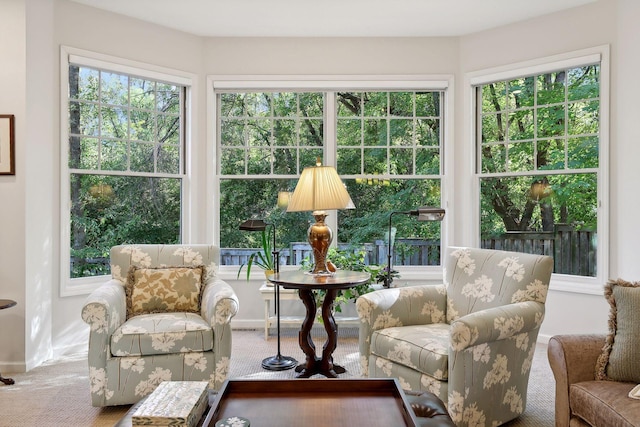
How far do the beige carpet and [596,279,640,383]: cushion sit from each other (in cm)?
74

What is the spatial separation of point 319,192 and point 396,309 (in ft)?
2.76

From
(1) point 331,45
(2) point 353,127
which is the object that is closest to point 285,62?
(1) point 331,45

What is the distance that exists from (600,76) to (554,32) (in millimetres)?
542

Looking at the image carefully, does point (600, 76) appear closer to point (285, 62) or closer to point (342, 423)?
point (285, 62)

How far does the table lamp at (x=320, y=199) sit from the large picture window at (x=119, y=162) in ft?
6.18

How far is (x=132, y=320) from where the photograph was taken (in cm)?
299

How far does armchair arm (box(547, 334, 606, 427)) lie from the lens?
2086 millimetres

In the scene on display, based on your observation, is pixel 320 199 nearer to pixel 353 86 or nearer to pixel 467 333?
pixel 467 333

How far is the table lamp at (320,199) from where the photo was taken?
309 centimetres

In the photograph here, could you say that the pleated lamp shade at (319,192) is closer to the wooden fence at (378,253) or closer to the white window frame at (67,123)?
the wooden fence at (378,253)

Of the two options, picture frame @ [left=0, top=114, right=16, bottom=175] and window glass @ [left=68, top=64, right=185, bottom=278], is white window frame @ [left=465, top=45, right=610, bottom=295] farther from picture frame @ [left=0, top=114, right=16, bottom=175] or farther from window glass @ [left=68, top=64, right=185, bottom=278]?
picture frame @ [left=0, top=114, right=16, bottom=175]

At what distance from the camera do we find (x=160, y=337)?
9.14ft

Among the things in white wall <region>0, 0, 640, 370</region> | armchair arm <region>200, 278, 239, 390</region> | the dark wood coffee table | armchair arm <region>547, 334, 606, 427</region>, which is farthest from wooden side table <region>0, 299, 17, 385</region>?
armchair arm <region>547, 334, 606, 427</region>

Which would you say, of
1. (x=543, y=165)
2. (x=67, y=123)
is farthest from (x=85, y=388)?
(x=543, y=165)
